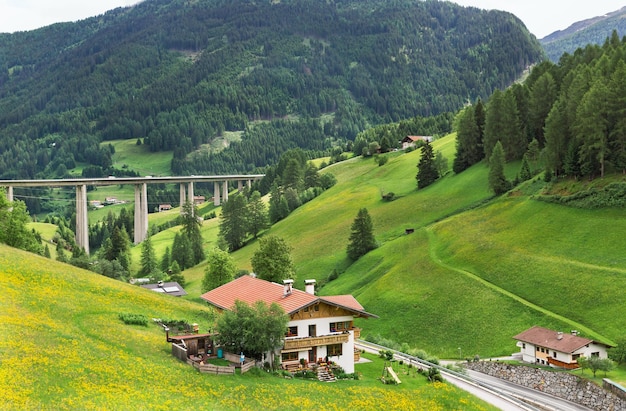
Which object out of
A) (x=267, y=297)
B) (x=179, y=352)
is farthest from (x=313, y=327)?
(x=179, y=352)

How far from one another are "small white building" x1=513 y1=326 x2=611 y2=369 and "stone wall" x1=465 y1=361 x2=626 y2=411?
1.65 meters

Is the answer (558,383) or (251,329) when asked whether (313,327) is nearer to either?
(251,329)

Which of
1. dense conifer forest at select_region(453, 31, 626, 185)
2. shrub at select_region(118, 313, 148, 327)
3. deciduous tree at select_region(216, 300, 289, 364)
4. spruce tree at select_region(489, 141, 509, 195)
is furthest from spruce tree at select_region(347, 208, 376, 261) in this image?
deciduous tree at select_region(216, 300, 289, 364)

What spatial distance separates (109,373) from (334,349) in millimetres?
20784

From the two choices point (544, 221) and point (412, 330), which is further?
point (544, 221)

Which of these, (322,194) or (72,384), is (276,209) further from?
(72,384)

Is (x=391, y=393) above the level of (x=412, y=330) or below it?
above

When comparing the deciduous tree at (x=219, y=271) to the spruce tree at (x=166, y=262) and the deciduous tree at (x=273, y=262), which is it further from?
the spruce tree at (x=166, y=262)

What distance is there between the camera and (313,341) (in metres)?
54.4

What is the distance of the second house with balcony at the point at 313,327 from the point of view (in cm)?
5397

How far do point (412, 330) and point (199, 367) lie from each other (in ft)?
136

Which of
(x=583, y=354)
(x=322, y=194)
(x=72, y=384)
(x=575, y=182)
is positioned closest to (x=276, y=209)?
(x=322, y=194)

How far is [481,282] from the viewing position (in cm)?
8756

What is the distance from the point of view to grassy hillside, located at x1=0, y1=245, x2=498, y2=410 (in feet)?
120
